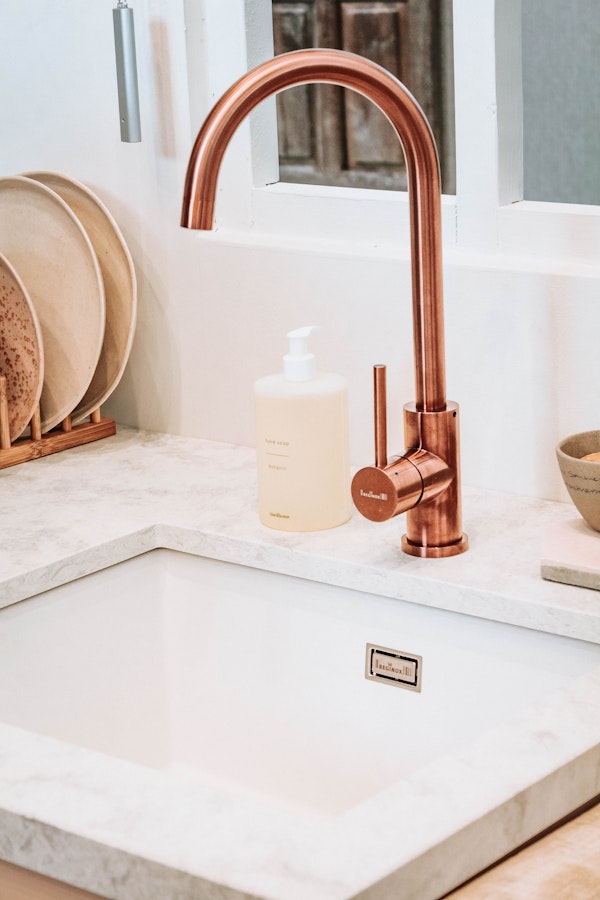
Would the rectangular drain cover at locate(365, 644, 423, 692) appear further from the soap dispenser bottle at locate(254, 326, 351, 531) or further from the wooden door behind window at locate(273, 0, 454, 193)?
the wooden door behind window at locate(273, 0, 454, 193)

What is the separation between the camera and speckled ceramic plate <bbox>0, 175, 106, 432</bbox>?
142 cm

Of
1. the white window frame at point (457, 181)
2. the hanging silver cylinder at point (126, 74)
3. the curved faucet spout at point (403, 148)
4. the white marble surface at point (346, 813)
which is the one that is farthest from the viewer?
the hanging silver cylinder at point (126, 74)

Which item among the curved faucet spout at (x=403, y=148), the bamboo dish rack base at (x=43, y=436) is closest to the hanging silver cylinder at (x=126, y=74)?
the bamboo dish rack base at (x=43, y=436)

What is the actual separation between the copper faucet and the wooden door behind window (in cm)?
270

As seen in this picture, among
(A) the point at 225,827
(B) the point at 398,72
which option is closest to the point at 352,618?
(A) the point at 225,827

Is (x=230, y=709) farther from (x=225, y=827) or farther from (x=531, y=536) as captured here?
(x=225, y=827)

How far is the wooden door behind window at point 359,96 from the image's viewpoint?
371 centimetres

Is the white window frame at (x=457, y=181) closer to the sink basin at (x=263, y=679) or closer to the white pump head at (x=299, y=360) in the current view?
the white pump head at (x=299, y=360)

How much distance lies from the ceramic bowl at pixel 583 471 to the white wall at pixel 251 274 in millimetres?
88

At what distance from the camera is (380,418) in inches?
42.4

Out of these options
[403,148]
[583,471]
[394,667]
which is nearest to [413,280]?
[403,148]

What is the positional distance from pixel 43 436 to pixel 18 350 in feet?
0.36

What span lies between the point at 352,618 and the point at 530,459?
251 millimetres

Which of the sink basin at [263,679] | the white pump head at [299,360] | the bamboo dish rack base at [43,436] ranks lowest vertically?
the sink basin at [263,679]
